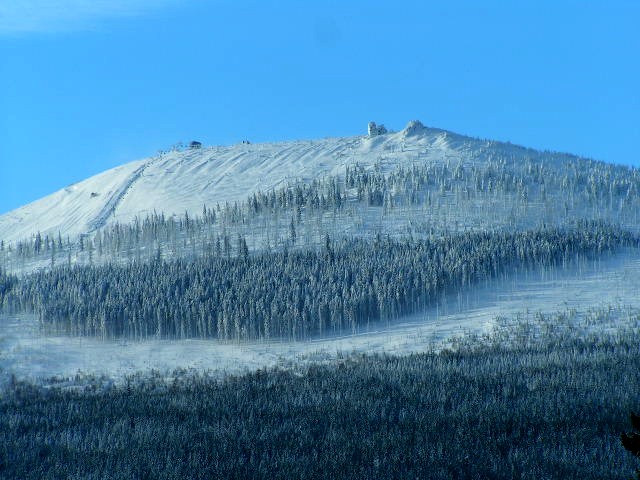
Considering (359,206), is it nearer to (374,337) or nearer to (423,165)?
(423,165)

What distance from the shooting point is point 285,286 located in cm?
10900

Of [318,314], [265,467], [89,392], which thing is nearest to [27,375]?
[89,392]

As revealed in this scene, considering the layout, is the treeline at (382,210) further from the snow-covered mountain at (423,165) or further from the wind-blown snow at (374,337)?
the wind-blown snow at (374,337)

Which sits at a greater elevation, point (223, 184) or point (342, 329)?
point (223, 184)

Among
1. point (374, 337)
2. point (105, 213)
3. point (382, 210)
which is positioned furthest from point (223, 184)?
point (374, 337)

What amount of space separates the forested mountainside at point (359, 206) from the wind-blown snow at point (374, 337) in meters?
20.3

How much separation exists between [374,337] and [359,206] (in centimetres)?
4894

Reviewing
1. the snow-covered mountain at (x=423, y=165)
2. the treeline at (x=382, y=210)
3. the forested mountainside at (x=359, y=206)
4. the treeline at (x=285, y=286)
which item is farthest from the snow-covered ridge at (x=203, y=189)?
the treeline at (x=285, y=286)

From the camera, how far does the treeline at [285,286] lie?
344 feet

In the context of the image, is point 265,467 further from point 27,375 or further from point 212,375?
point 27,375

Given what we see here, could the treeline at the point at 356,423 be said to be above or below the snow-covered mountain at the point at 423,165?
below

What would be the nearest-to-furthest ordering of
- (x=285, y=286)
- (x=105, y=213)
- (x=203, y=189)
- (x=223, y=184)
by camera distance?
(x=285, y=286) < (x=203, y=189) < (x=105, y=213) < (x=223, y=184)

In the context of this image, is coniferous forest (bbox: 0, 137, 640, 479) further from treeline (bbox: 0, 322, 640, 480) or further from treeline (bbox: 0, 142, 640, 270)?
treeline (bbox: 0, 142, 640, 270)

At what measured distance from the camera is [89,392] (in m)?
81.2
